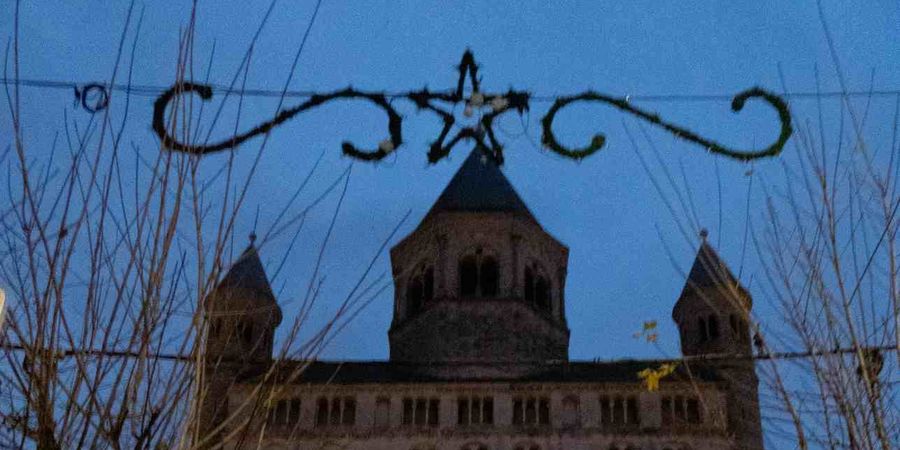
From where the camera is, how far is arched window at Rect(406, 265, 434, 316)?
4328 cm

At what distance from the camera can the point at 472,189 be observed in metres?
47.7

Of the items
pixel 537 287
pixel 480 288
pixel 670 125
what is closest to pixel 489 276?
pixel 480 288

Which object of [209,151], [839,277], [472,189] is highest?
[472,189]

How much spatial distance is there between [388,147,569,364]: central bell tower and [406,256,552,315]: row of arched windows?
38mm

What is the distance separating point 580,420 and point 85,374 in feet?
105

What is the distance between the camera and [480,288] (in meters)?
42.6

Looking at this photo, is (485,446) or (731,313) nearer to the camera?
(485,446)

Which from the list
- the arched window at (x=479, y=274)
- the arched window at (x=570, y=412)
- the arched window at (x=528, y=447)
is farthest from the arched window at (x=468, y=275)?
the arched window at (x=528, y=447)

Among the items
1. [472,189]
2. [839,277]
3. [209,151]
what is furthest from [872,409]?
[472,189]

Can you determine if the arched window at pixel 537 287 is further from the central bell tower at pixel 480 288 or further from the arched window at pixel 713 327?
the arched window at pixel 713 327

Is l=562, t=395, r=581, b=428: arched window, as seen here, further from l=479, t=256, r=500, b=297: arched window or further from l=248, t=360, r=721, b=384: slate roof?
l=479, t=256, r=500, b=297: arched window

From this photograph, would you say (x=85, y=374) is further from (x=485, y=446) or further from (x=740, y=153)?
(x=485, y=446)

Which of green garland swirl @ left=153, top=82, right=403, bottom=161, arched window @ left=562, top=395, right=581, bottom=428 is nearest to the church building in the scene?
arched window @ left=562, top=395, right=581, bottom=428

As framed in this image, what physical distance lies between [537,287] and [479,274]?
2.41m
